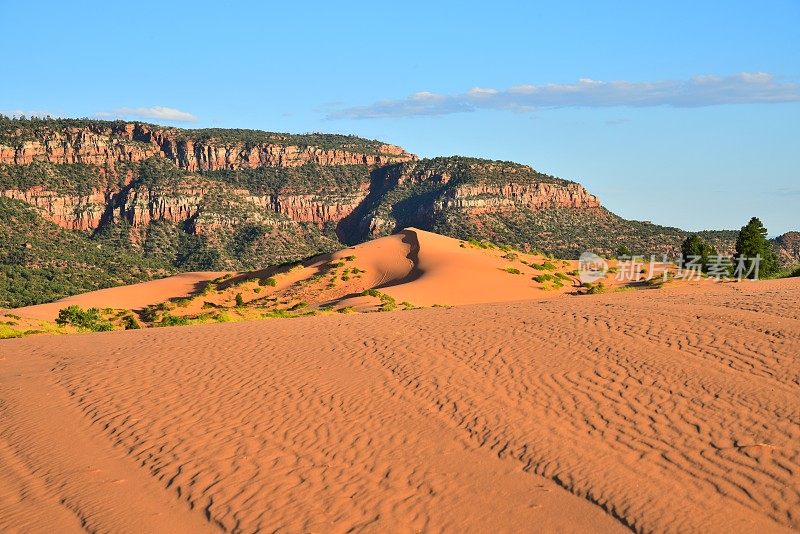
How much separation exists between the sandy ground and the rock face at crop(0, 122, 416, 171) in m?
96.1

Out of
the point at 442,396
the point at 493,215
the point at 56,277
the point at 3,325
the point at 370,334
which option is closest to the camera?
the point at 442,396

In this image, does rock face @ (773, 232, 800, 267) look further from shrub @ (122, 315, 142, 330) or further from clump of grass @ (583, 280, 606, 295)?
shrub @ (122, 315, 142, 330)

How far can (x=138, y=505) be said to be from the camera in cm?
900

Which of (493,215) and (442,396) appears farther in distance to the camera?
(493,215)

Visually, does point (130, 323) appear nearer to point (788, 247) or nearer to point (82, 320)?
point (82, 320)

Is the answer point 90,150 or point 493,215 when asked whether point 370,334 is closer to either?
point 493,215

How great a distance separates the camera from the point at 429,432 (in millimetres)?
10742

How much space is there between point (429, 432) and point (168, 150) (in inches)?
5252

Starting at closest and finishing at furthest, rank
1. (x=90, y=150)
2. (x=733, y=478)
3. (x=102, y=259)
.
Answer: (x=733, y=478), (x=102, y=259), (x=90, y=150)

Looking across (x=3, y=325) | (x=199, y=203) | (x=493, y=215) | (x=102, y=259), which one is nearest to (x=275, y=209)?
(x=199, y=203)

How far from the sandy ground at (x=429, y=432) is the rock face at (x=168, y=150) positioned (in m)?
96.1

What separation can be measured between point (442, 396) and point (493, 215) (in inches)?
3616

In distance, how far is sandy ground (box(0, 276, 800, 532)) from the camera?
Result: 8367mm

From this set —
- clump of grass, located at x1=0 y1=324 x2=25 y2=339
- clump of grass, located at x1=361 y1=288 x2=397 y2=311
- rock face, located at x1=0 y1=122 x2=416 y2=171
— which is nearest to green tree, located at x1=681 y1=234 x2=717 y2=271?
clump of grass, located at x1=361 y1=288 x2=397 y2=311
